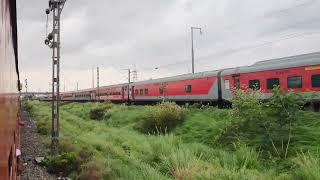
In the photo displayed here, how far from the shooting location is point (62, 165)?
1437 cm

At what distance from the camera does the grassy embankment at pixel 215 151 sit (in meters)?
12.1

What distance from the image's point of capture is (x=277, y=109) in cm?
1681

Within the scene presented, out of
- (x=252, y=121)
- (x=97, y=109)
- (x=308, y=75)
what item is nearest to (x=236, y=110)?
(x=252, y=121)

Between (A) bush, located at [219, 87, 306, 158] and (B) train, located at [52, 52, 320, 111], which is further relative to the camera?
Answer: (B) train, located at [52, 52, 320, 111]

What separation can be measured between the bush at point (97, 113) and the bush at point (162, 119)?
12568mm

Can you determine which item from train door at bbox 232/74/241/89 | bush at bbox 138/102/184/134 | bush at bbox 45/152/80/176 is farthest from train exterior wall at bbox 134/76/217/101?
bush at bbox 45/152/80/176

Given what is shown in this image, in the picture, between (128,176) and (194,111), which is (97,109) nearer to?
(194,111)

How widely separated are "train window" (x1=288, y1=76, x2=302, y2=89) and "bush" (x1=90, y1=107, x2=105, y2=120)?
66.5ft

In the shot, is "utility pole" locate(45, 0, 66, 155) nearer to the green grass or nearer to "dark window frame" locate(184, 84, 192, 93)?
the green grass

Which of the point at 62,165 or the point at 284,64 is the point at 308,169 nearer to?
the point at 62,165

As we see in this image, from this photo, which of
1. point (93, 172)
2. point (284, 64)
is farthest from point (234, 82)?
point (93, 172)

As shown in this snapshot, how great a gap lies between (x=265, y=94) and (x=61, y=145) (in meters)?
9.67

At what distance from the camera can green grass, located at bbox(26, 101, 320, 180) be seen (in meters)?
11.8

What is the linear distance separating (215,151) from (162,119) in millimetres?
8448
